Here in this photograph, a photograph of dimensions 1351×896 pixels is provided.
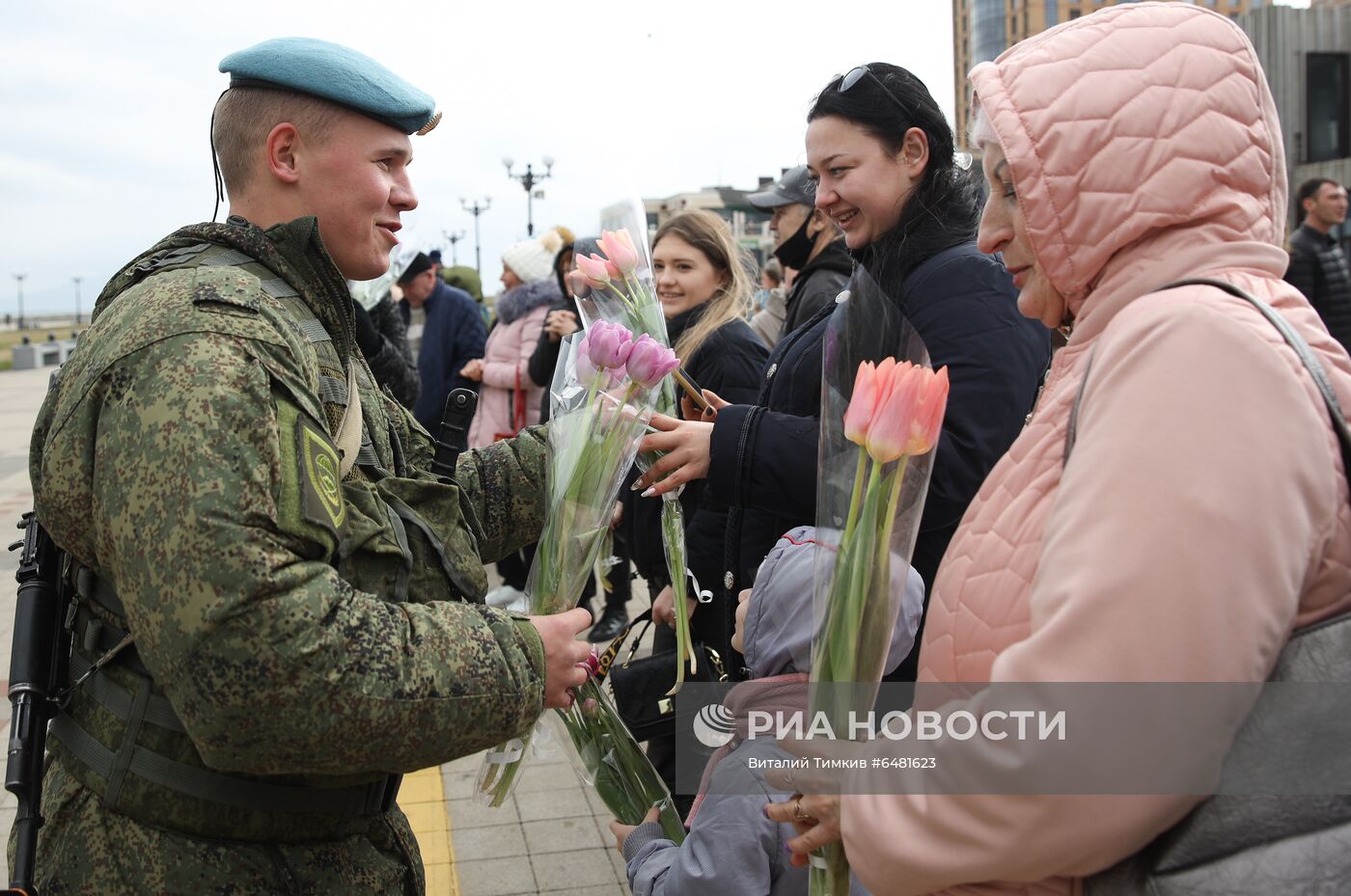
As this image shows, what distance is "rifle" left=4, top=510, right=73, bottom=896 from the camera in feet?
6.00

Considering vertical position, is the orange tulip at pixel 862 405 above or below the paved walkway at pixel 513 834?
above

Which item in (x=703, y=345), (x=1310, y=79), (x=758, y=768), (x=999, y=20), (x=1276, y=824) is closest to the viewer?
(x=1276, y=824)

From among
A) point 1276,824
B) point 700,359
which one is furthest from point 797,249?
point 1276,824

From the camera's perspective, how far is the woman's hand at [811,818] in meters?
1.66

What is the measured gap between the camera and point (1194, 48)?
149cm

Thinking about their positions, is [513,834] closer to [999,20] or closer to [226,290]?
[226,290]

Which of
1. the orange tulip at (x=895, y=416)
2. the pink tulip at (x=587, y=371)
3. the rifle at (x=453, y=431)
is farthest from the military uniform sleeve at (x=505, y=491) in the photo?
the orange tulip at (x=895, y=416)

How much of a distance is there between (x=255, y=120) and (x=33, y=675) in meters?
1.01

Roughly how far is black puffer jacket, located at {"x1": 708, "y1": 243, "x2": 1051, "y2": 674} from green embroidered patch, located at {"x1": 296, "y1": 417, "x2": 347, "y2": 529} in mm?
1087

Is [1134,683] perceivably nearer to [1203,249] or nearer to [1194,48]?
[1203,249]

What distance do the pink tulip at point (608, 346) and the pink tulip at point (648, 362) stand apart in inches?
0.7

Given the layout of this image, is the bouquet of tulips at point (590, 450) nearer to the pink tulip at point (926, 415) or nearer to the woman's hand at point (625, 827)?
the woman's hand at point (625, 827)

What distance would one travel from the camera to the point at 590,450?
2381 millimetres

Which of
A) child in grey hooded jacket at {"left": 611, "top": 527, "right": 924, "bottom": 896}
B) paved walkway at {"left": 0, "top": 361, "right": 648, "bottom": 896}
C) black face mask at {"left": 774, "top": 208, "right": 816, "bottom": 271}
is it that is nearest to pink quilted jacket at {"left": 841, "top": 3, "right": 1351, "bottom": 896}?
child in grey hooded jacket at {"left": 611, "top": 527, "right": 924, "bottom": 896}
